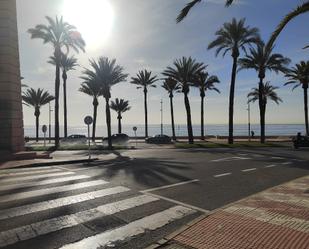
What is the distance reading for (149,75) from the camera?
7225cm

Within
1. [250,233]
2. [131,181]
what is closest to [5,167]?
[131,181]

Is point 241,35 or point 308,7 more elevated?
point 241,35

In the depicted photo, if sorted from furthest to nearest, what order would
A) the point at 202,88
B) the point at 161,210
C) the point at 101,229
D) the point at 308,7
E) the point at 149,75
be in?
the point at 149,75
the point at 202,88
the point at 308,7
the point at 161,210
the point at 101,229

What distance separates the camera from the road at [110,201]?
285 inches

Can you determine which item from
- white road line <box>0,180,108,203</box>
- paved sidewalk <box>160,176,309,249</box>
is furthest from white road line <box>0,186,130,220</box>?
paved sidewalk <box>160,176,309,249</box>

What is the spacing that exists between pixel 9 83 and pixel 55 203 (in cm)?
1528

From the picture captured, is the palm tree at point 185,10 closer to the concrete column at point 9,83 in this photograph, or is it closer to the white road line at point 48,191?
the white road line at point 48,191

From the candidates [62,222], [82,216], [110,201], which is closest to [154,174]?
[110,201]

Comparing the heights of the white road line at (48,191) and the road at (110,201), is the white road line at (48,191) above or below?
above

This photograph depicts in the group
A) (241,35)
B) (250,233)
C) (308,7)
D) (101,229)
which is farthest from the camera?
(241,35)

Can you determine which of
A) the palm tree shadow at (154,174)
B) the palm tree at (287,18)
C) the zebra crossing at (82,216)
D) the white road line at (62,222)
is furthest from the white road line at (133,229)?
the palm tree at (287,18)

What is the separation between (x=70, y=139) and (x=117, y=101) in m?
30.4

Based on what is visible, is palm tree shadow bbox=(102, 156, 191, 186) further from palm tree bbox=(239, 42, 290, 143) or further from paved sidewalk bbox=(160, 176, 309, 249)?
palm tree bbox=(239, 42, 290, 143)

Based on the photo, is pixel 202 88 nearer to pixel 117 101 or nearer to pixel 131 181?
pixel 117 101
